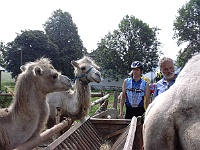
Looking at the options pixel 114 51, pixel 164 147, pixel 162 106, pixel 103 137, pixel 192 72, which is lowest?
pixel 103 137

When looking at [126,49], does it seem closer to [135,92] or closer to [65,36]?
[65,36]

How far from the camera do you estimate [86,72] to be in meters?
6.66

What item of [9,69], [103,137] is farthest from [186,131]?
[9,69]

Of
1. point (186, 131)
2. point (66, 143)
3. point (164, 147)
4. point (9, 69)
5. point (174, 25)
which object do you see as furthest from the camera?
point (174, 25)

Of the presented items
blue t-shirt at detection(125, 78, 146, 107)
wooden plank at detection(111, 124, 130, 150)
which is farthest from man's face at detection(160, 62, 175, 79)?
blue t-shirt at detection(125, 78, 146, 107)

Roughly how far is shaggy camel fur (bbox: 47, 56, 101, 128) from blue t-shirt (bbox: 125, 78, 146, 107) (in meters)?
1.11

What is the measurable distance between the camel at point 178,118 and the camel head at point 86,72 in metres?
4.37

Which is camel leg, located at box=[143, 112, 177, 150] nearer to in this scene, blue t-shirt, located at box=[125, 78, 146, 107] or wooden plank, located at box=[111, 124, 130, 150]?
wooden plank, located at box=[111, 124, 130, 150]

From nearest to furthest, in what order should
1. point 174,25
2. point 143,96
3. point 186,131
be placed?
1. point 186,131
2. point 143,96
3. point 174,25

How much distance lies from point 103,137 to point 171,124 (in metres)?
3.94

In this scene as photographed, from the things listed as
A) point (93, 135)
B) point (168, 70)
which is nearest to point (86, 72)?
point (93, 135)

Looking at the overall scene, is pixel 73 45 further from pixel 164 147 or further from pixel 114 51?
pixel 164 147

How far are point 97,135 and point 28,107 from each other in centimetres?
207

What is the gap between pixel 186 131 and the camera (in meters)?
1.90
